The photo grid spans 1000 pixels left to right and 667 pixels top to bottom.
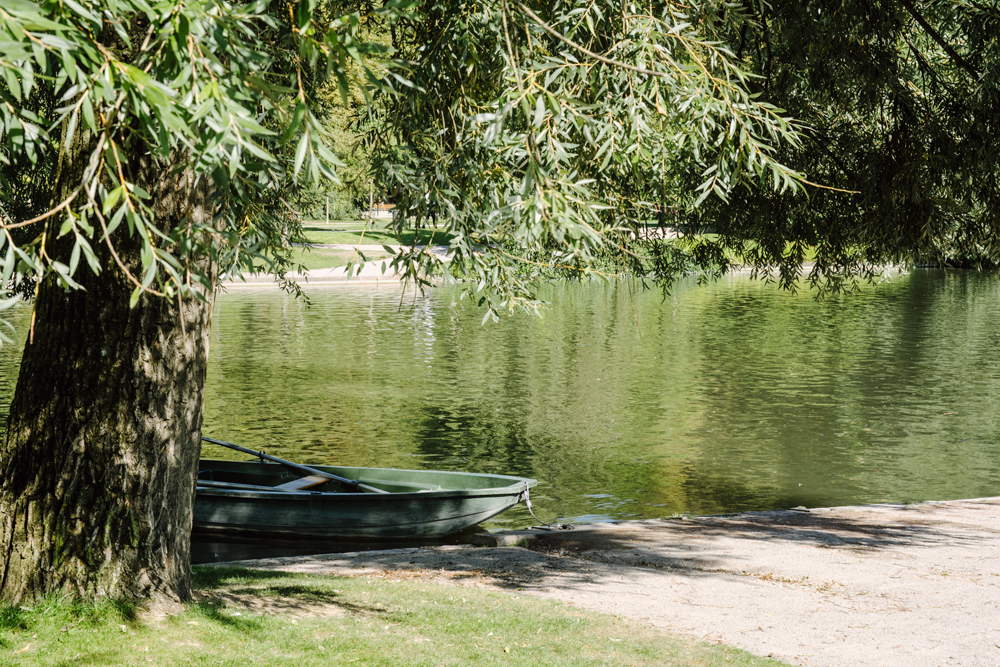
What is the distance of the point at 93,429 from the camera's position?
5203 mm

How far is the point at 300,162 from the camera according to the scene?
2916 millimetres

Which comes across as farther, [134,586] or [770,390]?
[770,390]

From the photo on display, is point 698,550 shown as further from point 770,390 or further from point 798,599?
point 770,390

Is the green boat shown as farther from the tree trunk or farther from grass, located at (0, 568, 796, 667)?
the tree trunk

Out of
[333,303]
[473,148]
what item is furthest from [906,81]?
[333,303]

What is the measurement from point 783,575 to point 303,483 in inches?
241

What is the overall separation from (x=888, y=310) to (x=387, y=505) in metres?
28.6

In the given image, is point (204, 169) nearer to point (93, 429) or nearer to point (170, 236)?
point (170, 236)

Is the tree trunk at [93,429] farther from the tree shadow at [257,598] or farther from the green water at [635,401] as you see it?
the green water at [635,401]

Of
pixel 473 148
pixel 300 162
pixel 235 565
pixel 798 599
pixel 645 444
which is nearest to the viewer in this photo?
pixel 300 162

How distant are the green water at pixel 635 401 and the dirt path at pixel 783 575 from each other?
93.1 inches

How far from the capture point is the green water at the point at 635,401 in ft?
47.1

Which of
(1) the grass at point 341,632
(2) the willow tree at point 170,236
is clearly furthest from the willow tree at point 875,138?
(1) the grass at point 341,632

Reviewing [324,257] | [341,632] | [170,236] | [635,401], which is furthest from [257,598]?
[324,257]
